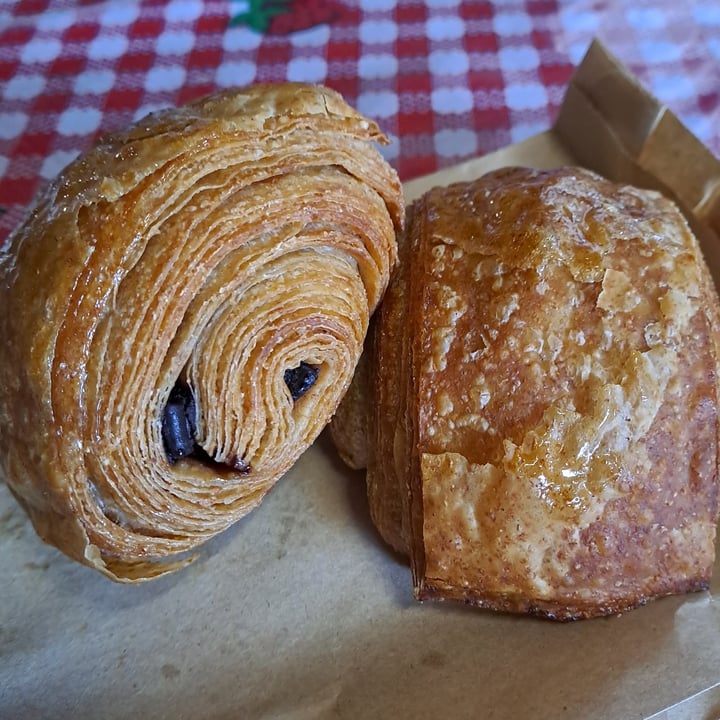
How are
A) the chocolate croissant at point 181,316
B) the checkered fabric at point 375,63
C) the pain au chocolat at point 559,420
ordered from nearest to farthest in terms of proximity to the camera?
the chocolate croissant at point 181,316
the pain au chocolat at point 559,420
the checkered fabric at point 375,63

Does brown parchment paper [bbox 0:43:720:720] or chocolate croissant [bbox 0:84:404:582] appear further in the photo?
brown parchment paper [bbox 0:43:720:720]

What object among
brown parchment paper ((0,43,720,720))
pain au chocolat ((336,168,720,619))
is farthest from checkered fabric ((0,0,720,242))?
brown parchment paper ((0,43,720,720))

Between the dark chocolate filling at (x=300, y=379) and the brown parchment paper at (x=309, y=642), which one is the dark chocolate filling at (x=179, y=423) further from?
the brown parchment paper at (x=309, y=642)

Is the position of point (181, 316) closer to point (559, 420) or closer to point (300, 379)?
point (300, 379)

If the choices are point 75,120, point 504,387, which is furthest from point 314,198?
point 75,120

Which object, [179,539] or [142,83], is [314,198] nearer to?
[179,539]

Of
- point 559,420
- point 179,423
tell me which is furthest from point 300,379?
point 559,420

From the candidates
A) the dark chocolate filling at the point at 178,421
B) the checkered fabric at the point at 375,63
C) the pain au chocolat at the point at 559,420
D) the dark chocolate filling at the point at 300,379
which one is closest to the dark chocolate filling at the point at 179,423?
the dark chocolate filling at the point at 178,421

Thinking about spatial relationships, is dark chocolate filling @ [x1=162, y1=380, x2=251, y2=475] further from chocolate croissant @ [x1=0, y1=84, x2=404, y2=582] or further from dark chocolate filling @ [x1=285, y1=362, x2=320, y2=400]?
dark chocolate filling @ [x1=285, y1=362, x2=320, y2=400]
